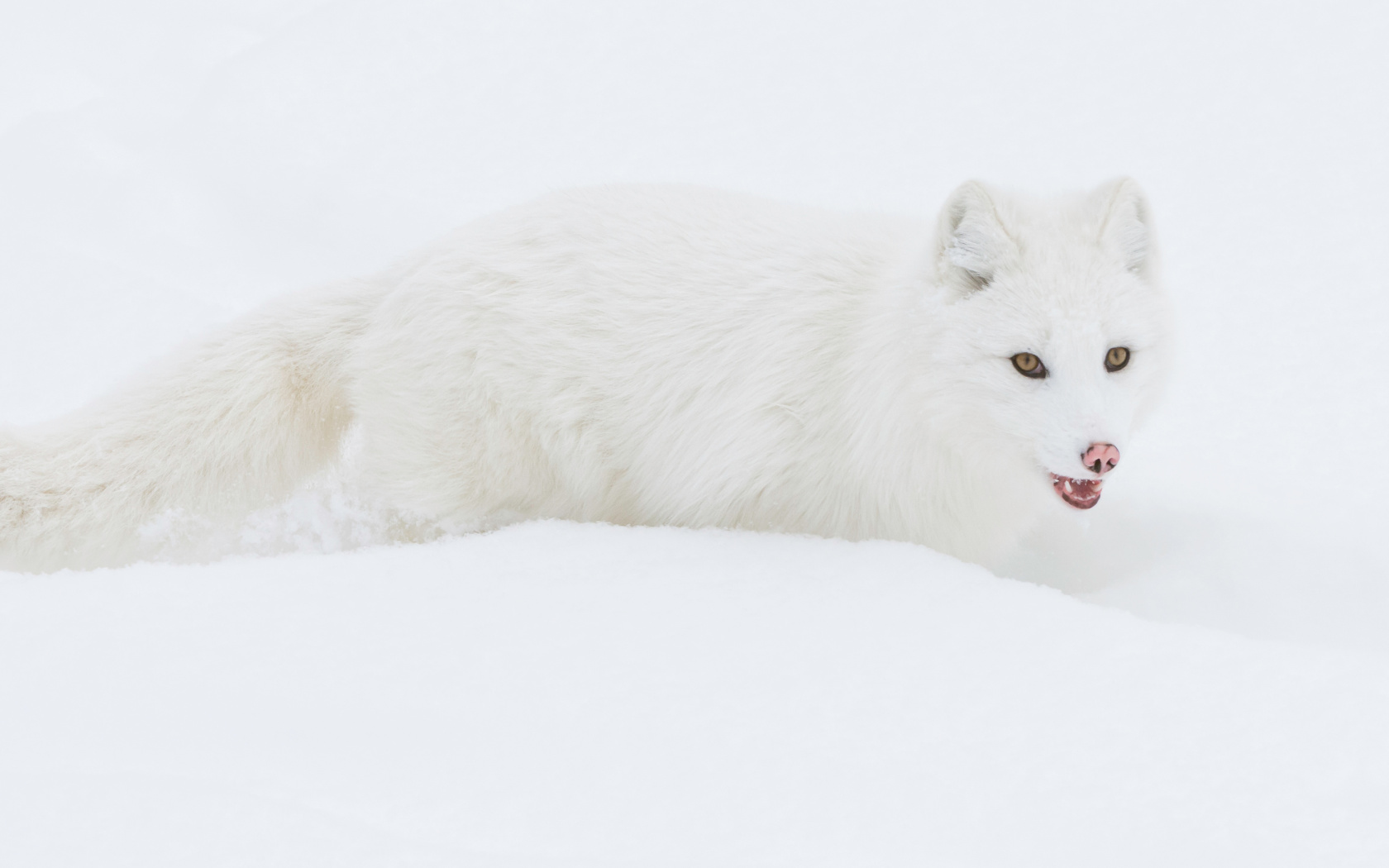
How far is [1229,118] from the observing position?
535 centimetres

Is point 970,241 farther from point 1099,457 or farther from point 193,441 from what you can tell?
point 193,441

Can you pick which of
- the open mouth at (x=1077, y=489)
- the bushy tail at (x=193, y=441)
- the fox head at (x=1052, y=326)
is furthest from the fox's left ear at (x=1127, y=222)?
the bushy tail at (x=193, y=441)

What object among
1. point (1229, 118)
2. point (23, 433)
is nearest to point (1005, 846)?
point (23, 433)

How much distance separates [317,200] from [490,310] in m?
2.92

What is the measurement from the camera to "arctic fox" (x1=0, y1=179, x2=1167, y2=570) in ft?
8.75

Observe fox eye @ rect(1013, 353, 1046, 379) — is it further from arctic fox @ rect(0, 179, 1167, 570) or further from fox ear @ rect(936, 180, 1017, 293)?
fox ear @ rect(936, 180, 1017, 293)

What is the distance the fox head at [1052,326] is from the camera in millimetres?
2439

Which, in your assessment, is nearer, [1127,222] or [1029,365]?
[1029,365]

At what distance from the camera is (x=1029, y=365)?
2.52m

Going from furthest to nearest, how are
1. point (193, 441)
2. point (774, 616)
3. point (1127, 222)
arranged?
point (193, 441)
point (1127, 222)
point (774, 616)

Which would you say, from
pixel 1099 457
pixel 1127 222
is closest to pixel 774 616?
pixel 1099 457

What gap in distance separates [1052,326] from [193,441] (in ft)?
8.00

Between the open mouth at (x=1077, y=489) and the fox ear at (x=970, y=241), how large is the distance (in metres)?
0.55

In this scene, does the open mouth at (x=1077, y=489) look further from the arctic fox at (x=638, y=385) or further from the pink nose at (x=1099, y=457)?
the pink nose at (x=1099, y=457)
